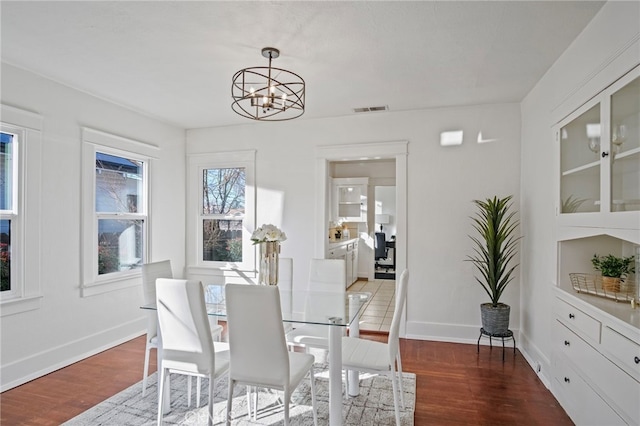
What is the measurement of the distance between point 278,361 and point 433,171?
303 centimetres

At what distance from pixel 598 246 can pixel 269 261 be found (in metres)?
2.31

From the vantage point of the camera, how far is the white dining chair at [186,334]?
218 cm

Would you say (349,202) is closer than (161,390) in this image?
No

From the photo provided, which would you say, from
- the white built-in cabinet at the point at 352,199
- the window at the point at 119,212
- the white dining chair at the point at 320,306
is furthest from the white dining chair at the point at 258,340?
the white built-in cabinet at the point at 352,199

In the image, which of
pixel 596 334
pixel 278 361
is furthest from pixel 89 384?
pixel 596 334

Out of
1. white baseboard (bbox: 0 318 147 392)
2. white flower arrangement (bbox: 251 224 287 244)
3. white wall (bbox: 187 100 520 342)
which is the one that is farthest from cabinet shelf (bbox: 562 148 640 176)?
white baseboard (bbox: 0 318 147 392)

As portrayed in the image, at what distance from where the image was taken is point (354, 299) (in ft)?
9.50

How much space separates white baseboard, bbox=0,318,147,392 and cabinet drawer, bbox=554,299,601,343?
4238mm

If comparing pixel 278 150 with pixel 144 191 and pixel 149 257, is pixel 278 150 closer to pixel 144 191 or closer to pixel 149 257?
pixel 144 191

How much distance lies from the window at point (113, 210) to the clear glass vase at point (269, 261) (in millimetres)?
2117

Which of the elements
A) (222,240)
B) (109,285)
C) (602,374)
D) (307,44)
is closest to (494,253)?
(602,374)

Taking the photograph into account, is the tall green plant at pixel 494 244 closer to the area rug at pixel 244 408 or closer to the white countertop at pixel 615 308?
the white countertop at pixel 615 308

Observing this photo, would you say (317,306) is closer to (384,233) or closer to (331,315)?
(331,315)

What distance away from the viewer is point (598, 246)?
2490 mm
